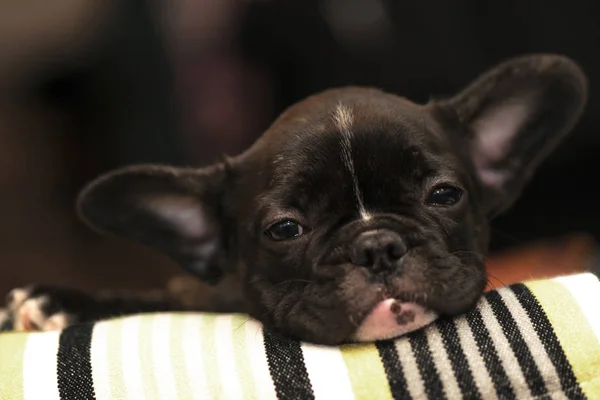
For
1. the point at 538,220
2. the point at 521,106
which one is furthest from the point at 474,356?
the point at 538,220

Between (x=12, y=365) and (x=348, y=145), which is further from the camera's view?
(x=348, y=145)

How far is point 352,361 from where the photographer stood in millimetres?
1153

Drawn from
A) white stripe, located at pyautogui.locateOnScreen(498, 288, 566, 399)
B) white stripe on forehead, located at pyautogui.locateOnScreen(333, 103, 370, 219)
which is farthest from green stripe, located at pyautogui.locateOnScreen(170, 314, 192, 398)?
white stripe, located at pyautogui.locateOnScreen(498, 288, 566, 399)

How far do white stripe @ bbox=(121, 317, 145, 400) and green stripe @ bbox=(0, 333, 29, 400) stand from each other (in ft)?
0.56

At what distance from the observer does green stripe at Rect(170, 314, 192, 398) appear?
3.79ft

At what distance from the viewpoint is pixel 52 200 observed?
464cm

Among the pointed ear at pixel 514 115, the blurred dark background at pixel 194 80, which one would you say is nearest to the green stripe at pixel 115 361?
the blurred dark background at pixel 194 80

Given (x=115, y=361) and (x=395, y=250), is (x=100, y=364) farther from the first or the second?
(x=395, y=250)

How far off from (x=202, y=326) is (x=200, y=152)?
9.03ft

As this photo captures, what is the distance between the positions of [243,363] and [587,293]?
0.58m

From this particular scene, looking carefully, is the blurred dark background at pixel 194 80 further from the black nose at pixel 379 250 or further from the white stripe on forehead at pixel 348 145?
the black nose at pixel 379 250

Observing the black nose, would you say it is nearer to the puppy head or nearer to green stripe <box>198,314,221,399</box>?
the puppy head

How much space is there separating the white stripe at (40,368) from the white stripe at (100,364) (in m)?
0.06

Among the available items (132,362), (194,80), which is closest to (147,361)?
(132,362)
